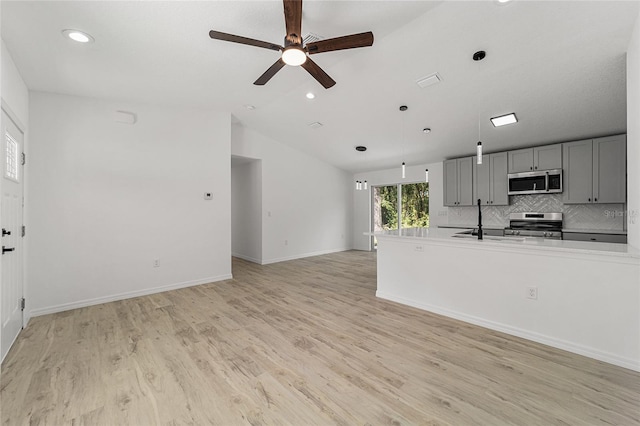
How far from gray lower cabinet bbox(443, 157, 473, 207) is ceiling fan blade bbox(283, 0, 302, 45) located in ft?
15.5

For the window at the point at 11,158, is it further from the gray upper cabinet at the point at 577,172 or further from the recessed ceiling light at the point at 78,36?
the gray upper cabinet at the point at 577,172

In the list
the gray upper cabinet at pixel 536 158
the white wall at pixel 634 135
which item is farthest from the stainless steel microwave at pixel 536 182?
the white wall at pixel 634 135

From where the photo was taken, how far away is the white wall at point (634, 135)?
86.6 inches

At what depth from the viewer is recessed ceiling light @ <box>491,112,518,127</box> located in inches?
158

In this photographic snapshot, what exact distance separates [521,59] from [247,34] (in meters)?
2.86

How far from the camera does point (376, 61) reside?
322 cm

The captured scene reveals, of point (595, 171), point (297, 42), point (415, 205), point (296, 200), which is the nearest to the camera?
point (297, 42)

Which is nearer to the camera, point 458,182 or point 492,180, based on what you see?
point 492,180

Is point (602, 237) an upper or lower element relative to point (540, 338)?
upper

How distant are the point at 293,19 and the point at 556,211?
5402mm

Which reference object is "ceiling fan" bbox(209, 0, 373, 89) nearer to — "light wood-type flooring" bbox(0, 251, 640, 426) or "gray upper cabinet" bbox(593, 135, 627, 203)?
"light wood-type flooring" bbox(0, 251, 640, 426)

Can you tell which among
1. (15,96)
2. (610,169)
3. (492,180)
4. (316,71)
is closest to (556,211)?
(610,169)

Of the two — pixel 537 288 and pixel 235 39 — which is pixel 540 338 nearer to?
pixel 537 288

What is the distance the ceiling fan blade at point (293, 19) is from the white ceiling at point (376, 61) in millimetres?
389
